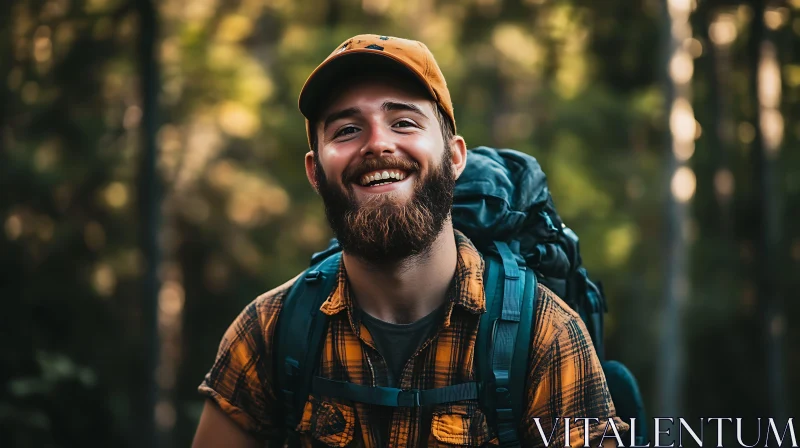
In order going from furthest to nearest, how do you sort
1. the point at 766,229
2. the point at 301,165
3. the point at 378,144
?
the point at 301,165 < the point at 766,229 < the point at 378,144

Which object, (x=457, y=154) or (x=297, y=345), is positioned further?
(x=457, y=154)

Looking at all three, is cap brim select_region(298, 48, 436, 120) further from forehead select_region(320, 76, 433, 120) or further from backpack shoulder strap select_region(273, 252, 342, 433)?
backpack shoulder strap select_region(273, 252, 342, 433)

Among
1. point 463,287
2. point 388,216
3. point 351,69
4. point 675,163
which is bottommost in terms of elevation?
point 463,287

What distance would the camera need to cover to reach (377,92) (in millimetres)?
3023

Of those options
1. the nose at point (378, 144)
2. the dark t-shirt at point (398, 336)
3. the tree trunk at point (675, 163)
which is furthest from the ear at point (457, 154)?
the tree trunk at point (675, 163)

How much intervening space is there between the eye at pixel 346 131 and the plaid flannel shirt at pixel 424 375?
0.54 meters

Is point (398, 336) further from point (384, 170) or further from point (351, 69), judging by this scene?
point (351, 69)

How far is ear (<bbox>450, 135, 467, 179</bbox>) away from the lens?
10.5 feet

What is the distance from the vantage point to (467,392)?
2.84 metres

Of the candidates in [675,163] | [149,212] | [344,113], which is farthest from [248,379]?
[675,163]

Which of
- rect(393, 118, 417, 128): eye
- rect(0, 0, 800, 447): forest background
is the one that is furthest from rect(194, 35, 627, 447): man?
rect(0, 0, 800, 447): forest background

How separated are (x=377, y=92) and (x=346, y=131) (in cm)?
18

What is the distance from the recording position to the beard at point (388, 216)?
2.96 metres

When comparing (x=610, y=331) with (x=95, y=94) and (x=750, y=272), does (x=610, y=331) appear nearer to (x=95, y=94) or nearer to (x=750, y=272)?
(x=750, y=272)
